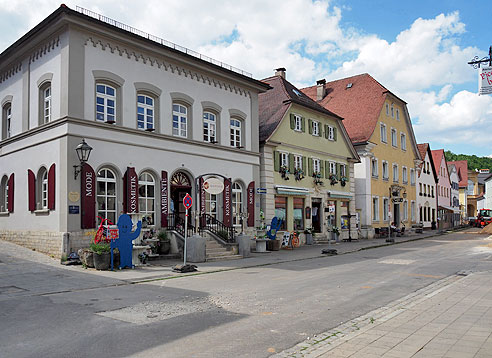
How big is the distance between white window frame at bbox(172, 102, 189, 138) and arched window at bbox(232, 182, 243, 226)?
14.8ft

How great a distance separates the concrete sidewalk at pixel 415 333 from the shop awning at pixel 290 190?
17.9 meters

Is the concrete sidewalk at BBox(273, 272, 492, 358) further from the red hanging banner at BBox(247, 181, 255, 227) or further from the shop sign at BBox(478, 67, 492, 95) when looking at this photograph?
the red hanging banner at BBox(247, 181, 255, 227)

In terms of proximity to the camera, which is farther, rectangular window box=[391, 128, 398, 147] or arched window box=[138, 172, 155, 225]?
rectangular window box=[391, 128, 398, 147]

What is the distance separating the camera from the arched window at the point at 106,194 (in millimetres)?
18498

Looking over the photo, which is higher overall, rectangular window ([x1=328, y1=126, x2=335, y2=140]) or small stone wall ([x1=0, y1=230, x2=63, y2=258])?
rectangular window ([x1=328, y1=126, x2=335, y2=140])

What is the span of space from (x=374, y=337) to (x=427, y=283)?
687 centimetres

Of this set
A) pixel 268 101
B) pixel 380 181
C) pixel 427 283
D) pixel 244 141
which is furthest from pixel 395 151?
pixel 427 283

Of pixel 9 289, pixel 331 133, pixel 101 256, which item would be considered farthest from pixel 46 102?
pixel 331 133

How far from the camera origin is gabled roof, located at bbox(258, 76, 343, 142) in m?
29.1

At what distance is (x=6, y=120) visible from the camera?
22188 millimetres

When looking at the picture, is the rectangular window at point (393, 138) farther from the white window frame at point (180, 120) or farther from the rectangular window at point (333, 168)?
the white window frame at point (180, 120)

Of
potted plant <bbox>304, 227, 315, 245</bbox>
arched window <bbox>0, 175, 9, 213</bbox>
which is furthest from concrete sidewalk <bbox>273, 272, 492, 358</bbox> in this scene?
potted plant <bbox>304, 227, 315, 245</bbox>

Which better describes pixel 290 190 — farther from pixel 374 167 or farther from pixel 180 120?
pixel 374 167

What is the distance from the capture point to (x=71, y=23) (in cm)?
1772
